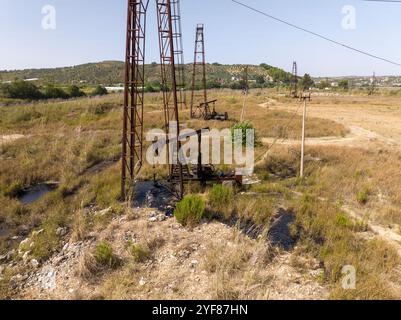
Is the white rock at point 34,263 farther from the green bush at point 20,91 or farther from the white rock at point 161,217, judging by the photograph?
the green bush at point 20,91

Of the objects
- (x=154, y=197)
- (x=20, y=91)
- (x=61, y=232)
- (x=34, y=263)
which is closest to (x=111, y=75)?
(x=20, y=91)

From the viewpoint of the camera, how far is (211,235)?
6875mm

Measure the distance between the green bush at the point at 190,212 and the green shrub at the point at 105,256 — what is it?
1.97m

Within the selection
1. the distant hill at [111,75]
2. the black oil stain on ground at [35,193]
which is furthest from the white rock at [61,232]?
the distant hill at [111,75]

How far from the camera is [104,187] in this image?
32.7 ft

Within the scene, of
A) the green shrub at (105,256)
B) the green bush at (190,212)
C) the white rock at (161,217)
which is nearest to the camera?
the green shrub at (105,256)

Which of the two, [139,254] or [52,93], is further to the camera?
[52,93]

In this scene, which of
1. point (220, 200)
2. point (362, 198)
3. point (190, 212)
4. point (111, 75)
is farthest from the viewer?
point (111, 75)

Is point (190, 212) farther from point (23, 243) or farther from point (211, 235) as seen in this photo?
point (23, 243)

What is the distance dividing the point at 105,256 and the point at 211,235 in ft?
8.00

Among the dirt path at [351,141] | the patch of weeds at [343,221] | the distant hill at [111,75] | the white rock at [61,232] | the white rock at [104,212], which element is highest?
the distant hill at [111,75]

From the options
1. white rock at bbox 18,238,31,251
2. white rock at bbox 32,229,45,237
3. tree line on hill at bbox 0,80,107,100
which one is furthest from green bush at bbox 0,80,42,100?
white rock at bbox 18,238,31,251

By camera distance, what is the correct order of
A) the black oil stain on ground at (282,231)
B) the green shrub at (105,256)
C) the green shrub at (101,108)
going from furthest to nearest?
the green shrub at (101,108) → the black oil stain on ground at (282,231) → the green shrub at (105,256)

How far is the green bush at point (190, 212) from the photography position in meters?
7.32
